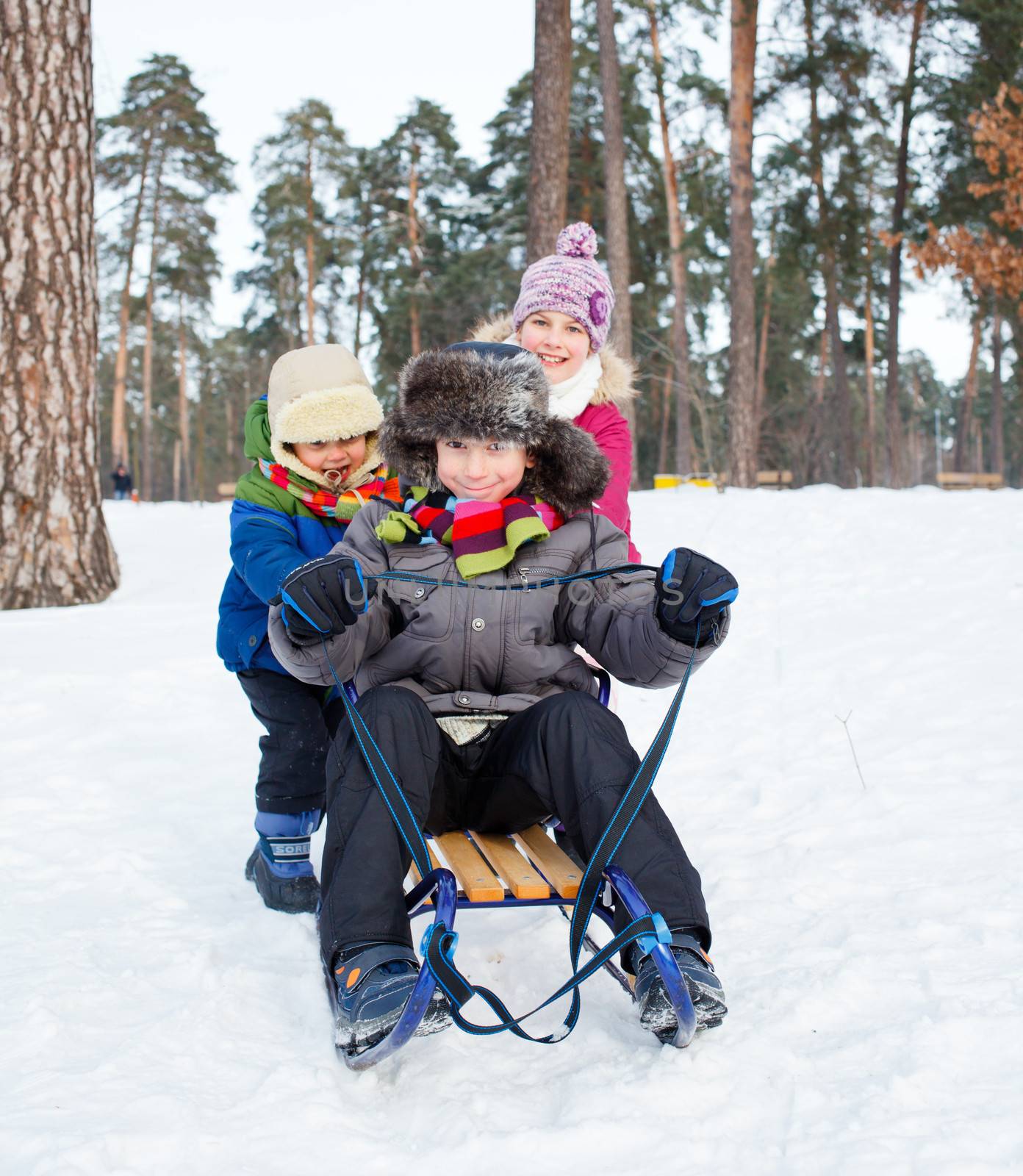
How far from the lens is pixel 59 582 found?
18.2ft

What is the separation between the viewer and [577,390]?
129 inches

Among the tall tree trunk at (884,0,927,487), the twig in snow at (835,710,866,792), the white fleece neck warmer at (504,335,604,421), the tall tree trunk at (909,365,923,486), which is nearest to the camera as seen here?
the white fleece neck warmer at (504,335,604,421)

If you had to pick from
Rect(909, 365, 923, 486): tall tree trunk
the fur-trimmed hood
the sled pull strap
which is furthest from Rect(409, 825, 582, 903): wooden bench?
Rect(909, 365, 923, 486): tall tree trunk

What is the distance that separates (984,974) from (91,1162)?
5.96ft

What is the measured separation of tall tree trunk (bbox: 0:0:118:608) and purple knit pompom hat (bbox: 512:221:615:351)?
3.04m

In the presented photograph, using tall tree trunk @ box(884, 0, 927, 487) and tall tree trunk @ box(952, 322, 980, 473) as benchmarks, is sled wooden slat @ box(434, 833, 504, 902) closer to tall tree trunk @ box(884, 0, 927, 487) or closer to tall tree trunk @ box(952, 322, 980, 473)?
tall tree trunk @ box(884, 0, 927, 487)

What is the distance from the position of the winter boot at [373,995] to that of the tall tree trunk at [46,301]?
415 cm

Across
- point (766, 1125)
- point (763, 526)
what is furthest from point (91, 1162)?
point (763, 526)

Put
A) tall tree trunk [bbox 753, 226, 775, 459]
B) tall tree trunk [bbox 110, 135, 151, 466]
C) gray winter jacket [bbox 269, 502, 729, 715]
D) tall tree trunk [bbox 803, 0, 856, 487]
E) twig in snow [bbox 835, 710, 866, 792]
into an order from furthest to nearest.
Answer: tall tree trunk [bbox 753, 226, 775, 459]
tall tree trunk [bbox 110, 135, 151, 466]
tall tree trunk [bbox 803, 0, 856, 487]
twig in snow [bbox 835, 710, 866, 792]
gray winter jacket [bbox 269, 502, 729, 715]

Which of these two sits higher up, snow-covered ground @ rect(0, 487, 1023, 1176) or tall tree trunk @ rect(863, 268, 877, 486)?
tall tree trunk @ rect(863, 268, 877, 486)

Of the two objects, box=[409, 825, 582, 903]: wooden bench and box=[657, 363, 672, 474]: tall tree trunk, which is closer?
box=[409, 825, 582, 903]: wooden bench

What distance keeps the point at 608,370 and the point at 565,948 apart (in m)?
1.81

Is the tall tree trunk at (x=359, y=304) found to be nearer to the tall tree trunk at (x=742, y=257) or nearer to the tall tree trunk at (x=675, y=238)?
the tall tree trunk at (x=675, y=238)

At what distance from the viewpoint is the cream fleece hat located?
2.86 m
